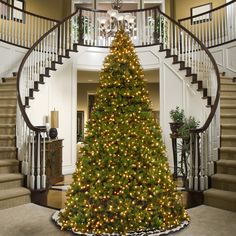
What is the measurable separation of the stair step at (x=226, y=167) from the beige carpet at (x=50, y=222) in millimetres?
686

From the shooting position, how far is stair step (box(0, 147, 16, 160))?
4969mm

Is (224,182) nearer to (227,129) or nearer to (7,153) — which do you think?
(227,129)

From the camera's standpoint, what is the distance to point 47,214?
12.9 ft

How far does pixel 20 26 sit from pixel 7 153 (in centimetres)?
513

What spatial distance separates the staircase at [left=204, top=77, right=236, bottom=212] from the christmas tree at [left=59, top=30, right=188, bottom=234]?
2.96 ft

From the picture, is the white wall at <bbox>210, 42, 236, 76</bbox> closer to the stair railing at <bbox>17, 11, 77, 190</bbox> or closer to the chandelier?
the chandelier

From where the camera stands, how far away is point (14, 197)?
429 centimetres

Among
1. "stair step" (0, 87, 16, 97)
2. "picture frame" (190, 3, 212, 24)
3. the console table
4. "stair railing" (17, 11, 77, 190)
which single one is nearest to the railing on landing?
"stair railing" (17, 11, 77, 190)

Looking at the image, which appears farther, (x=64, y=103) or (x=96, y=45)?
(x=96, y=45)

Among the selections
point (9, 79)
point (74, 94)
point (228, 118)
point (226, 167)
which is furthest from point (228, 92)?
point (9, 79)

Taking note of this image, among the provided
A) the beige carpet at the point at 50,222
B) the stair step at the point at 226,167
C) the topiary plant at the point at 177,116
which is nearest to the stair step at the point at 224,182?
the stair step at the point at 226,167

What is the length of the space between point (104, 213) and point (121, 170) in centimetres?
48

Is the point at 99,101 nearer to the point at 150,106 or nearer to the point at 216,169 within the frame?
the point at 150,106

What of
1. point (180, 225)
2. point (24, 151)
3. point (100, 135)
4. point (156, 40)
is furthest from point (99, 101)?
point (156, 40)
